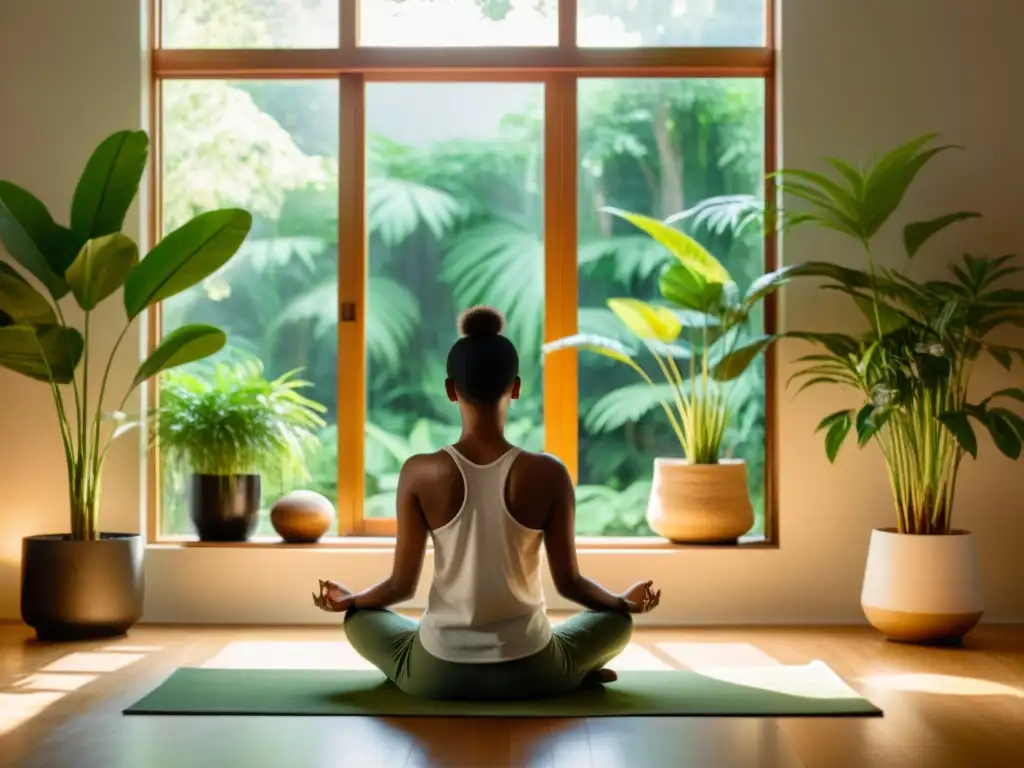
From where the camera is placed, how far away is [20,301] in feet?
15.2

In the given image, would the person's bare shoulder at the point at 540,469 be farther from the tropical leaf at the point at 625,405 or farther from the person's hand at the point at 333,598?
the tropical leaf at the point at 625,405

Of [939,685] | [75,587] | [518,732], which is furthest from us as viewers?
[75,587]

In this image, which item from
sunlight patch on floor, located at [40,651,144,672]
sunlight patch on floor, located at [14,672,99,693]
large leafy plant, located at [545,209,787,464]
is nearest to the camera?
sunlight patch on floor, located at [14,672,99,693]

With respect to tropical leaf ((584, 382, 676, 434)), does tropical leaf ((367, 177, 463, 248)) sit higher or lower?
higher

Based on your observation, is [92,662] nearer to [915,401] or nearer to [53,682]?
[53,682]

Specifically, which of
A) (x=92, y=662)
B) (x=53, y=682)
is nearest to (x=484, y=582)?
(x=53, y=682)

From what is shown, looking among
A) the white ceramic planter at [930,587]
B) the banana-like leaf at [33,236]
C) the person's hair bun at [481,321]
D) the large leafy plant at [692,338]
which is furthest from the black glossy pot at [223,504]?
the white ceramic planter at [930,587]

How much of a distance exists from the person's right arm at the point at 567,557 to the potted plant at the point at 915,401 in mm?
1258

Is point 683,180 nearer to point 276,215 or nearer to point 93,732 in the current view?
point 276,215

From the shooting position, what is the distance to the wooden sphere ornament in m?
5.13

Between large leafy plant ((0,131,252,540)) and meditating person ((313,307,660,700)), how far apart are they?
150cm

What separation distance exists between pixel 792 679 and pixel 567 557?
0.86 meters

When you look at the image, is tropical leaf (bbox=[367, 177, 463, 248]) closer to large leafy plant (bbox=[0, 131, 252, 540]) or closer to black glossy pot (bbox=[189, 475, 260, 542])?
large leafy plant (bbox=[0, 131, 252, 540])

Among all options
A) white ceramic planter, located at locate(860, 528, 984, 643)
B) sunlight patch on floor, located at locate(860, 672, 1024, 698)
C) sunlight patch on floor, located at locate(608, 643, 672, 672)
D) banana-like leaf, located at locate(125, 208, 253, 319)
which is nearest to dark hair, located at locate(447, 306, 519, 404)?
sunlight patch on floor, located at locate(608, 643, 672, 672)
